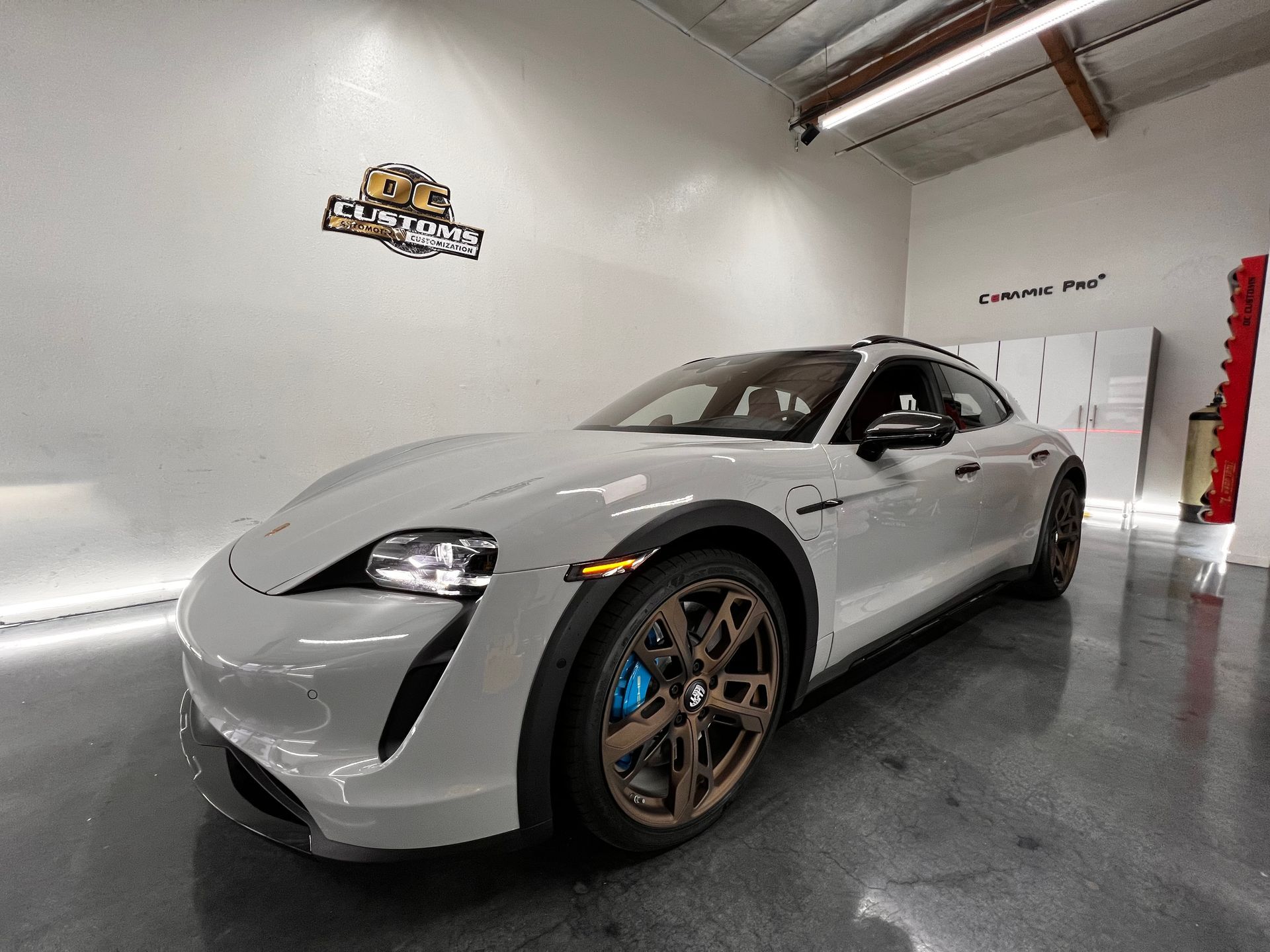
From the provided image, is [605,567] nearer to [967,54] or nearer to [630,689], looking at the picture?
[630,689]

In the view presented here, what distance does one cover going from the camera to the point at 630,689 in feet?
3.85

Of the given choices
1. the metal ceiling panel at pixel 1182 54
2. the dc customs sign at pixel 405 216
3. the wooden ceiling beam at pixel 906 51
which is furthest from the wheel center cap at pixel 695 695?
the metal ceiling panel at pixel 1182 54

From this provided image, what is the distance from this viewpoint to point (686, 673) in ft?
4.03

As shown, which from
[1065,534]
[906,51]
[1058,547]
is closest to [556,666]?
[1058,547]

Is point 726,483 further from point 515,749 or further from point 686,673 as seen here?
point 515,749

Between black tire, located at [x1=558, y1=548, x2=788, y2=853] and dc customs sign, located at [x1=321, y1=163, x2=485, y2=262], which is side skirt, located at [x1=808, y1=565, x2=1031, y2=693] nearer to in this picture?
black tire, located at [x1=558, y1=548, x2=788, y2=853]

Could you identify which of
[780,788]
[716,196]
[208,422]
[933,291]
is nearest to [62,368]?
[208,422]

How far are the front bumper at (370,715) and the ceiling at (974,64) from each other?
6020 millimetres

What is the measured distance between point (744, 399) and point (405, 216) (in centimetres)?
309

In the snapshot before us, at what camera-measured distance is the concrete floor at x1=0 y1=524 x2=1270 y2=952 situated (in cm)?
106

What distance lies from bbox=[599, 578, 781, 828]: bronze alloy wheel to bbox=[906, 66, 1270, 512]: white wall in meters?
8.06

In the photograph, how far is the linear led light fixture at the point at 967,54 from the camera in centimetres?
435

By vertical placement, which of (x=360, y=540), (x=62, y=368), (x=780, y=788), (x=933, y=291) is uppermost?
(x=933, y=291)

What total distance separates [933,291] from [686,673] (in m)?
9.28
